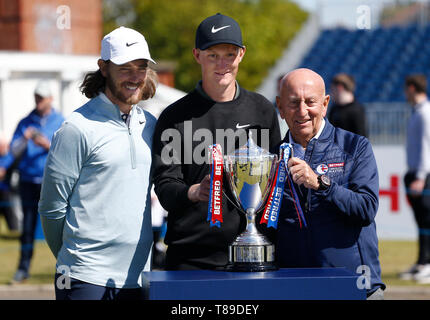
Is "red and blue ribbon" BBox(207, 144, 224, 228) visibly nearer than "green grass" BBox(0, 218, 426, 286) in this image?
Yes

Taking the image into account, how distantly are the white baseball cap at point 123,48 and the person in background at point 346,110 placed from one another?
4558 millimetres

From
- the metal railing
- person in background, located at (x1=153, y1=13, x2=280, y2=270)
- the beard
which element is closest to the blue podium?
person in background, located at (x1=153, y1=13, x2=280, y2=270)

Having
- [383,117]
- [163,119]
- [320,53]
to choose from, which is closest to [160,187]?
[163,119]

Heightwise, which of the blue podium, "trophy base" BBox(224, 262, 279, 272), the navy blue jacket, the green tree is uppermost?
the green tree

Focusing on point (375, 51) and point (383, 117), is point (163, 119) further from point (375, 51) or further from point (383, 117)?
point (375, 51)

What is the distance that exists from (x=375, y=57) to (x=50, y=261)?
13208 millimetres

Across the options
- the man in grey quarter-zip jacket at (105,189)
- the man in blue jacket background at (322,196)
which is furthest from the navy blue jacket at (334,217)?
the man in grey quarter-zip jacket at (105,189)

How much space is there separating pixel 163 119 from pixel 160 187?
1.07ft

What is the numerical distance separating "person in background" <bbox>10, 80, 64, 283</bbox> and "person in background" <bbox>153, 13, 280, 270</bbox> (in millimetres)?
5071

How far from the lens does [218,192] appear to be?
3.17m

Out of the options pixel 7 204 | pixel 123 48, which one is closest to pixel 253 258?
pixel 123 48

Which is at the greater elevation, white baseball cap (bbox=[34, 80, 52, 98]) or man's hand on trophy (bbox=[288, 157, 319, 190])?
white baseball cap (bbox=[34, 80, 52, 98])

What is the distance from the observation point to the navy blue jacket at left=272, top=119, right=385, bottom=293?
A: 3.33 metres

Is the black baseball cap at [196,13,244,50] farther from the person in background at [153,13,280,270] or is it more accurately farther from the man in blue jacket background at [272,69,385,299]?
the man in blue jacket background at [272,69,385,299]
